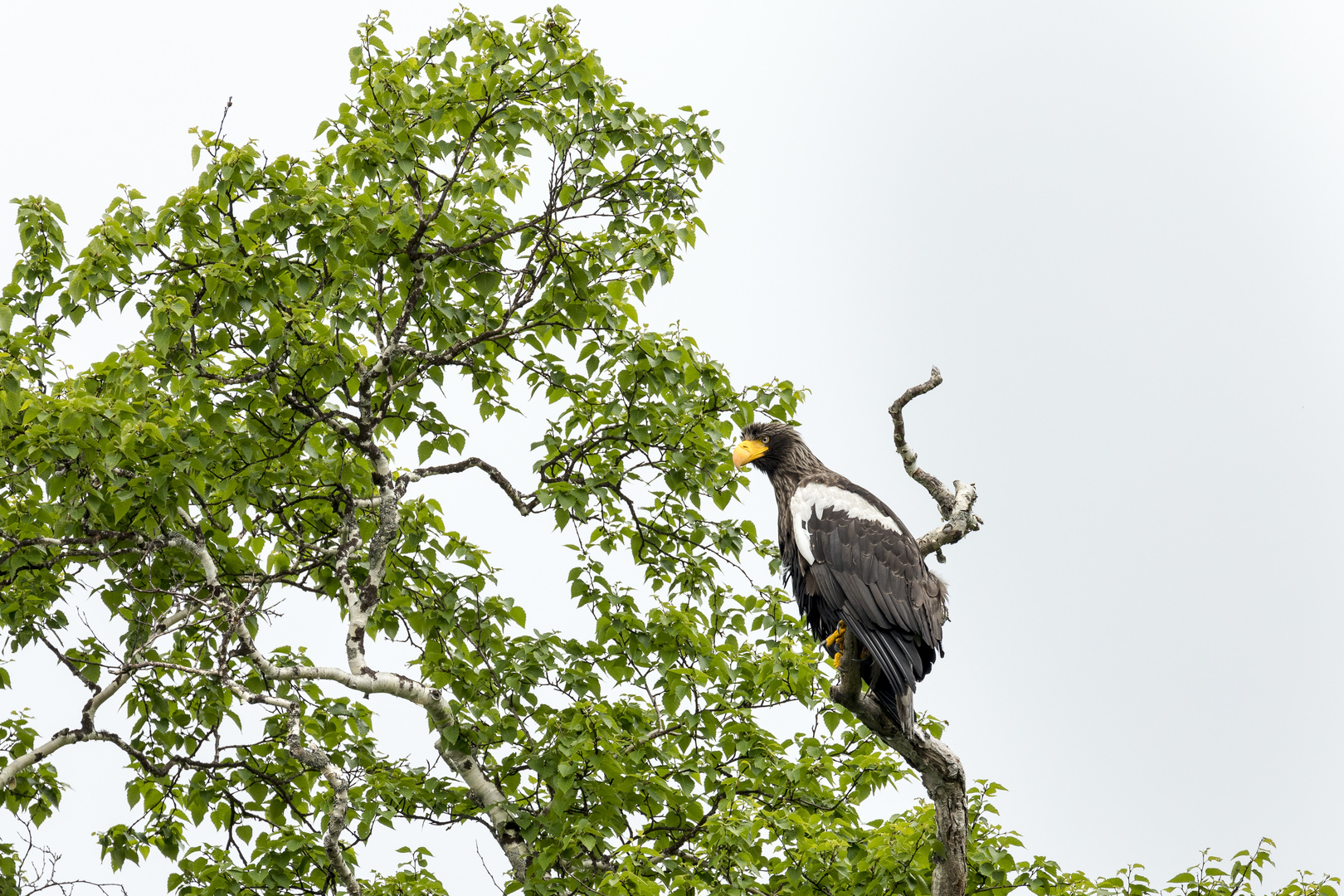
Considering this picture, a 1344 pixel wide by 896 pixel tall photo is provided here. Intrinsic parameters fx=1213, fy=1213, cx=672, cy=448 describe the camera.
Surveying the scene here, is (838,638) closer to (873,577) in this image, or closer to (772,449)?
(873,577)

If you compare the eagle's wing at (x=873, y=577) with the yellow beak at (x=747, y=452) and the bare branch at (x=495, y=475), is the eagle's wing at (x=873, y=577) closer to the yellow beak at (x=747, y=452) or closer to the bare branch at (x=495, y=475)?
the yellow beak at (x=747, y=452)

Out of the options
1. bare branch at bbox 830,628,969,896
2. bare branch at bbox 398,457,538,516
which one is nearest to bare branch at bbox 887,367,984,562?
bare branch at bbox 830,628,969,896

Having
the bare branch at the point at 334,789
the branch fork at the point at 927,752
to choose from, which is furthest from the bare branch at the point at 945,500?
the bare branch at the point at 334,789

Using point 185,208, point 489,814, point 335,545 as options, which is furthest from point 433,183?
point 489,814

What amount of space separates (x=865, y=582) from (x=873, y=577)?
59 mm

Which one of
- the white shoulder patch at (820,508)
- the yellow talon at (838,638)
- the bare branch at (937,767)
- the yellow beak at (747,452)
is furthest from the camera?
the yellow beak at (747,452)

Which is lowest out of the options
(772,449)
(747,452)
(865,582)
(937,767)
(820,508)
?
(937,767)

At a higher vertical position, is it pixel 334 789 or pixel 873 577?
pixel 873 577

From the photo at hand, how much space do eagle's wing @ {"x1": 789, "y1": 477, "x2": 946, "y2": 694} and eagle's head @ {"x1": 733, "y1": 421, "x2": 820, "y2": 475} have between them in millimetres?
632

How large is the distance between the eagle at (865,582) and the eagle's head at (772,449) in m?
0.23

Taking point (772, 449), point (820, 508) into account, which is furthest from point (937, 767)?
point (772, 449)

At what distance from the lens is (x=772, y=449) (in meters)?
8.79

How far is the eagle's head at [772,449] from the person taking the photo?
28.1 feet

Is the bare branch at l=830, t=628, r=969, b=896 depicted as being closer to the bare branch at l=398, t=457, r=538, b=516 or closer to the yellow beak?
the yellow beak
